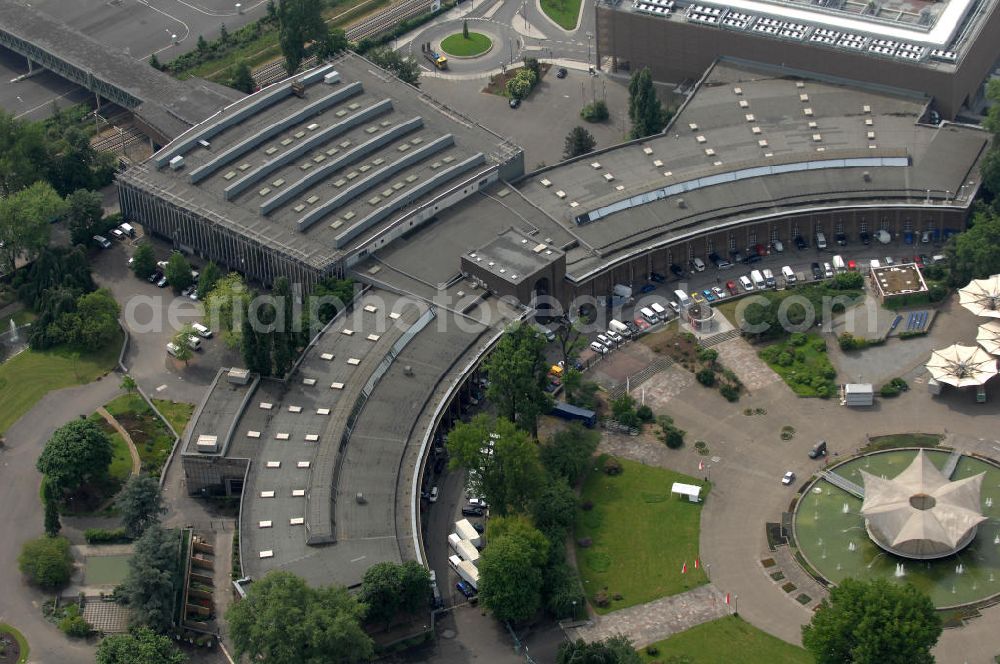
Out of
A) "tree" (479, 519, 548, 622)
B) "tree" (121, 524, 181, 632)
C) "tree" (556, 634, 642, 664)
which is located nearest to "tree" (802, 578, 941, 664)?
"tree" (556, 634, 642, 664)

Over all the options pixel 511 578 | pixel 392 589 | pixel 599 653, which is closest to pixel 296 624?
pixel 392 589

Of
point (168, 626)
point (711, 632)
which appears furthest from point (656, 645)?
point (168, 626)

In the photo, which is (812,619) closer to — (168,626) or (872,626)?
(872,626)

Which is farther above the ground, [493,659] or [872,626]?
[872,626]

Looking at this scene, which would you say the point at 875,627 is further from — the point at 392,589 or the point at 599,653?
the point at 392,589

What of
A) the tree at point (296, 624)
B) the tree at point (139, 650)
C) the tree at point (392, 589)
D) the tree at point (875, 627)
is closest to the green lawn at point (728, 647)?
the tree at point (875, 627)

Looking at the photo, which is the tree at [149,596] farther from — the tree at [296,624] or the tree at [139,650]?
the tree at [296,624]
